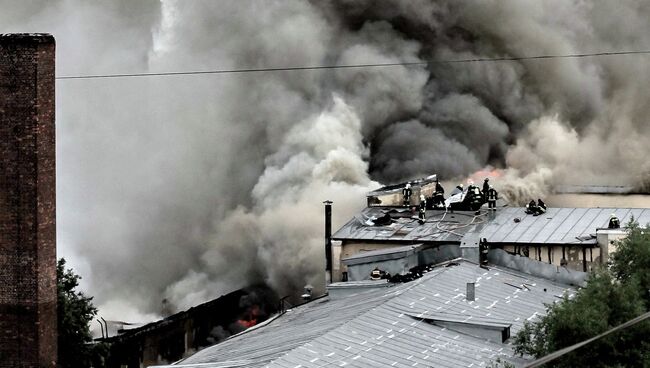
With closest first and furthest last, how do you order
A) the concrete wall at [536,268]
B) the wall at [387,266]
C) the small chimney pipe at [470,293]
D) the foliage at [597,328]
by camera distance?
1. the foliage at [597,328]
2. the small chimney pipe at [470,293]
3. the concrete wall at [536,268]
4. the wall at [387,266]

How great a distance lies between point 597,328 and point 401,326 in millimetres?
4331

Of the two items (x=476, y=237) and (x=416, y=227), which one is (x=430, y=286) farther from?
(x=416, y=227)

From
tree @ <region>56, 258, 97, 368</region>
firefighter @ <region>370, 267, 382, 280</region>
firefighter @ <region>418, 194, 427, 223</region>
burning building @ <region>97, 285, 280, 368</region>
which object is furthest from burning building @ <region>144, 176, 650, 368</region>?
burning building @ <region>97, 285, 280, 368</region>

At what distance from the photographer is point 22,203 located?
29.8 meters

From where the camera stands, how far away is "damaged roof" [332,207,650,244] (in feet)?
135

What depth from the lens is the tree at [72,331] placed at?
3434cm

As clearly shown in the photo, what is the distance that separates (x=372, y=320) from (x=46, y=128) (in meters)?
6.73

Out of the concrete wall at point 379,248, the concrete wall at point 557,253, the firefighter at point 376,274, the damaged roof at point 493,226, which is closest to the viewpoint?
the firefighter at point 376,274

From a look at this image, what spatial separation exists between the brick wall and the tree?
443cm

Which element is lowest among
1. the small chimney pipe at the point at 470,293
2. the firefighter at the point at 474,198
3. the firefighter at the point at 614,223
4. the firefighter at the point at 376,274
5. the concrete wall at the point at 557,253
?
the small chimney pipe at the point at 470,293

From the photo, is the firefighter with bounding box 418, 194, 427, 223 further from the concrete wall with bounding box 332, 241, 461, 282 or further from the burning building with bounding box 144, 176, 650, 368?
the concrete wall with bounding box 332, 241, 461, 282

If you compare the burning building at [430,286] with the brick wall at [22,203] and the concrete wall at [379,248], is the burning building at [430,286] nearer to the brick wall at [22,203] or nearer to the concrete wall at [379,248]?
the concrete wall at [379,248]

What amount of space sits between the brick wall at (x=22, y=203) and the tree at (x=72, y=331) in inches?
174

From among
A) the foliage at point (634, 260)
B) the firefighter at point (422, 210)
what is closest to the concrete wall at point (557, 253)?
the firefighter at point (422, 210)
